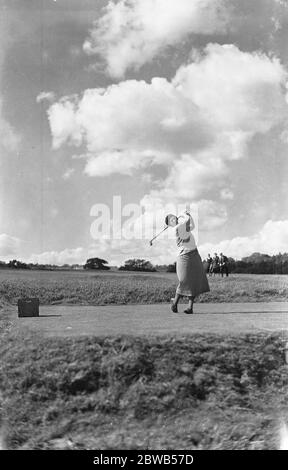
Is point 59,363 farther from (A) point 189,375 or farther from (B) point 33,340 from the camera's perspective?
(A) point 189,375

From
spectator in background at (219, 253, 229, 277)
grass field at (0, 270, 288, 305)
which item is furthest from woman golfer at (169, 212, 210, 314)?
grass field at (0, 270, 288, 305)

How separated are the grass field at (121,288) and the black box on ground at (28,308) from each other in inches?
55.2

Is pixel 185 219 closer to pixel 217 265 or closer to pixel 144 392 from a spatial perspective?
pixel 217 265

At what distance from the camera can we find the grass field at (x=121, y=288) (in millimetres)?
15102

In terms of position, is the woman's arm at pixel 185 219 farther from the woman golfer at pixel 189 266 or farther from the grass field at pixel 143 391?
the grass field at pixel 143 391

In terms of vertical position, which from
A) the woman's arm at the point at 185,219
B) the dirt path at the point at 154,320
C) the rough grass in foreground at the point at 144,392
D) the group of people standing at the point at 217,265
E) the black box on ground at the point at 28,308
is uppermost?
the woman's arm at the point at 185,219

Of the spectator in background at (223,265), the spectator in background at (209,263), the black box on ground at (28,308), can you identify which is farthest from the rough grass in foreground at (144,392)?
the spectator in background at (223,265)

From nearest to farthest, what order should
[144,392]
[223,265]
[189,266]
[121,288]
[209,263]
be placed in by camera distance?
1. [144,392]
2. [189,266]
3. [209,263]
4. [223,265]
5. [121,288]

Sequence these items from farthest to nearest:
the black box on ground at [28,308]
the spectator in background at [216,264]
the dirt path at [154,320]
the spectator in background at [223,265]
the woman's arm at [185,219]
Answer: the spectator in background at [223,265] < the spectator in background at [216,264] < the black box on ground at [28,308] < the woman's arm at [185,219] < the dirt path at [154,320]

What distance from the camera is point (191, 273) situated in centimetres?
1268

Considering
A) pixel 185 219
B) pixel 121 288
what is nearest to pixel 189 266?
pixel 185 219

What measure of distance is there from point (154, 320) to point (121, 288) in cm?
425

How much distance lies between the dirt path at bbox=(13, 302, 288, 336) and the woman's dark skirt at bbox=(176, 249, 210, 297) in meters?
0.61
